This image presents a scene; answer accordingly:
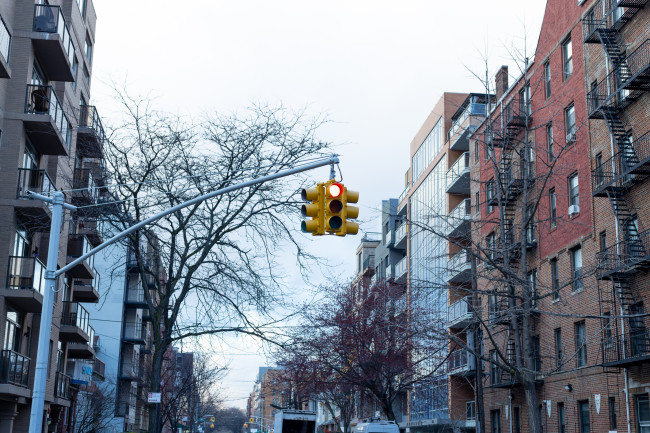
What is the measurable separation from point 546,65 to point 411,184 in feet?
95.9

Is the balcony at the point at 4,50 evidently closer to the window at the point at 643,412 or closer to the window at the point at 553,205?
the window at the point at 553,205

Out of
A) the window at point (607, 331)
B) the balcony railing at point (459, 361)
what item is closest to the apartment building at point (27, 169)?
the window at point (607, 331)

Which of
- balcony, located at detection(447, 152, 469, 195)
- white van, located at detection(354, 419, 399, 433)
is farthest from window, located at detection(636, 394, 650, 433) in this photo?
balcony, located at detection(447, 152, 469, 195)

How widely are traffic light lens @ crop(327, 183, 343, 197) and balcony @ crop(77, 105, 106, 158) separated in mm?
16201

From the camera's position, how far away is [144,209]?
1060 inches

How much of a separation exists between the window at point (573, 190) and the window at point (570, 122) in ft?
5.02

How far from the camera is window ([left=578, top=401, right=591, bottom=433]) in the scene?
1257 inches

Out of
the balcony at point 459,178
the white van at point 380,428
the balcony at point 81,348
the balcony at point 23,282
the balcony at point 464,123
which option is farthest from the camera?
the balcony at point 459,178

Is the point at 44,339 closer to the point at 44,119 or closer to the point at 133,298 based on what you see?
the point at 44,119

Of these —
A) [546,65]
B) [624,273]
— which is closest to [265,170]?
[624,273]

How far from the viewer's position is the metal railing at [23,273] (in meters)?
26.5

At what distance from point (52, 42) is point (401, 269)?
1723 inches

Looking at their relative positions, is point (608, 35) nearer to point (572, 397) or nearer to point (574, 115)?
point (574, 115)

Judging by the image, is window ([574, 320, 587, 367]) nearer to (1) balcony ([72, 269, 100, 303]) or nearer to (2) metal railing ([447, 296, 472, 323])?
(2) metal railing ([447, 296, 472, 323])
